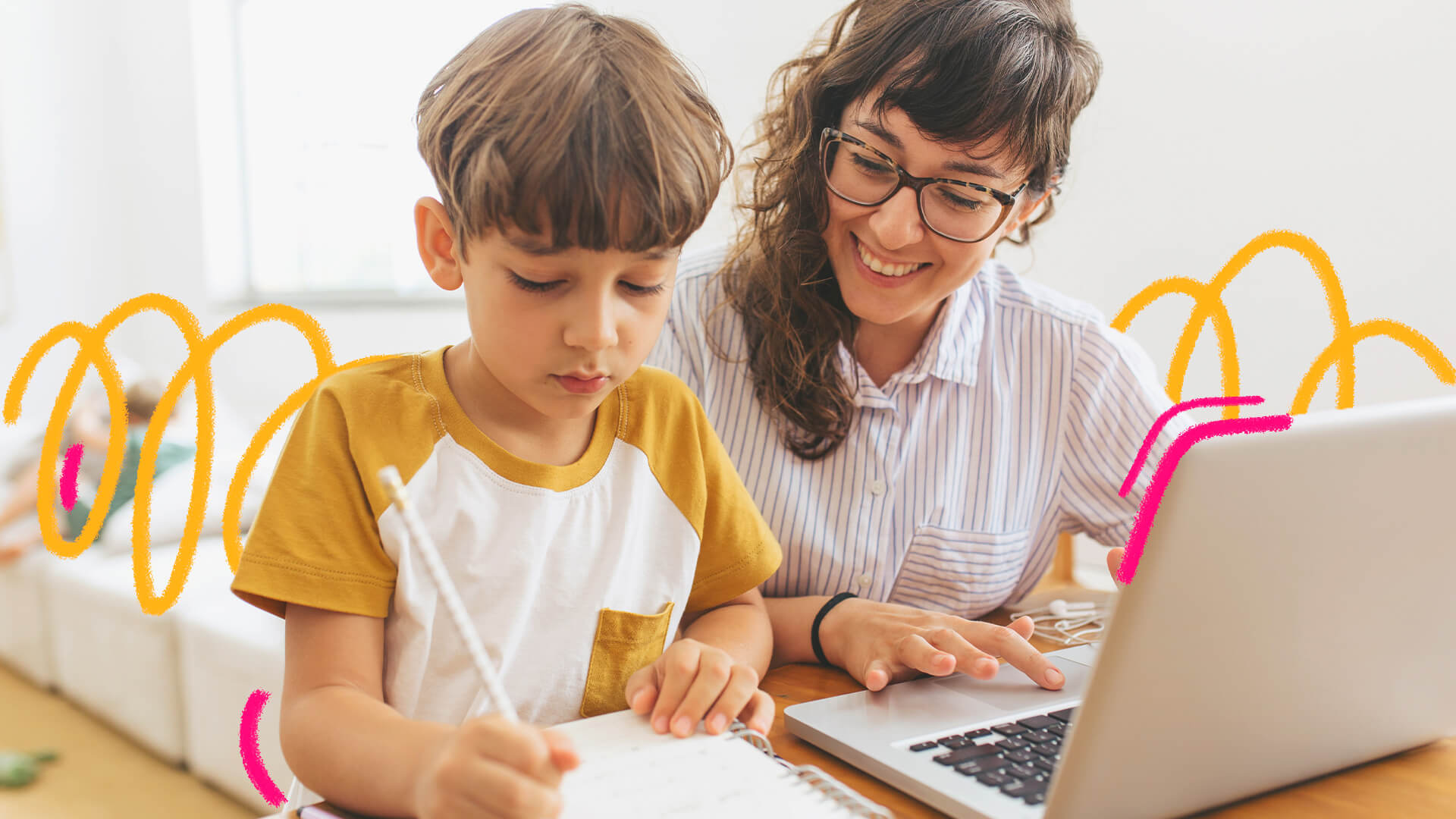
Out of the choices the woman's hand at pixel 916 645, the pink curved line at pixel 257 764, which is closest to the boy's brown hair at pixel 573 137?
the woman's hand at pixel 916 645

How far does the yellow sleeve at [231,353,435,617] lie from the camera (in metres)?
0.67

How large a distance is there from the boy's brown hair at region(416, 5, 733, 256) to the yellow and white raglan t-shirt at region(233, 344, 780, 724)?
0.15 metres

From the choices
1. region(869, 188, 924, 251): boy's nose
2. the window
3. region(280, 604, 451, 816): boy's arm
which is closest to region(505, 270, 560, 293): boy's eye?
region(280, 604, 451, 816): boy's arm

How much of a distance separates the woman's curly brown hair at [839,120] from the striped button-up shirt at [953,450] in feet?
0.12

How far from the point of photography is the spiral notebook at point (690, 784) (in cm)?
55

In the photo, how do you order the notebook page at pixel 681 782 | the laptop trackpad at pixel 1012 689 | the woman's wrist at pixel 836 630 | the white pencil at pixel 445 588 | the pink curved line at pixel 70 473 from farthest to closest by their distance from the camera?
the pink curved line at pixel 70 473, the woman's wrist at pixel 836 630, the laptop trackpad at pixel 1012 689, the notebook page at pixel 681 782, the white pencil at pixel 445 588

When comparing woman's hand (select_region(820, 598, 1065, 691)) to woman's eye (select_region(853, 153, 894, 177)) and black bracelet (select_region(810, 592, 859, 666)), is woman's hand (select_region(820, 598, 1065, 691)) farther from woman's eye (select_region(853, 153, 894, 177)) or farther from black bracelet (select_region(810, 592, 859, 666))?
woman's eye (select_region(853, 153, 894, 177))

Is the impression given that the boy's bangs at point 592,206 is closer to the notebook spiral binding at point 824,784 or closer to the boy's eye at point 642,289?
the boy's eye at point 642,289

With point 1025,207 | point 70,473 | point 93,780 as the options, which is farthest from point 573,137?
point 93,780

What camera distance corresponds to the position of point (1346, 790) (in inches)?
26.0

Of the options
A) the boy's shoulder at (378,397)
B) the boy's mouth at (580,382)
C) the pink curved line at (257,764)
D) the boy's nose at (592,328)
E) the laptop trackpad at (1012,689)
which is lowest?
the pink curved line at (257,764)

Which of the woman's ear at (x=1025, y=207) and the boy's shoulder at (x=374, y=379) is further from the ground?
the woman's ear at (x=1025, y=207)

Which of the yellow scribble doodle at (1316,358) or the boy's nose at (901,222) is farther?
the yellow scribble doodle at (1316,358)

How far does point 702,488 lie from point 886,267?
366mm
